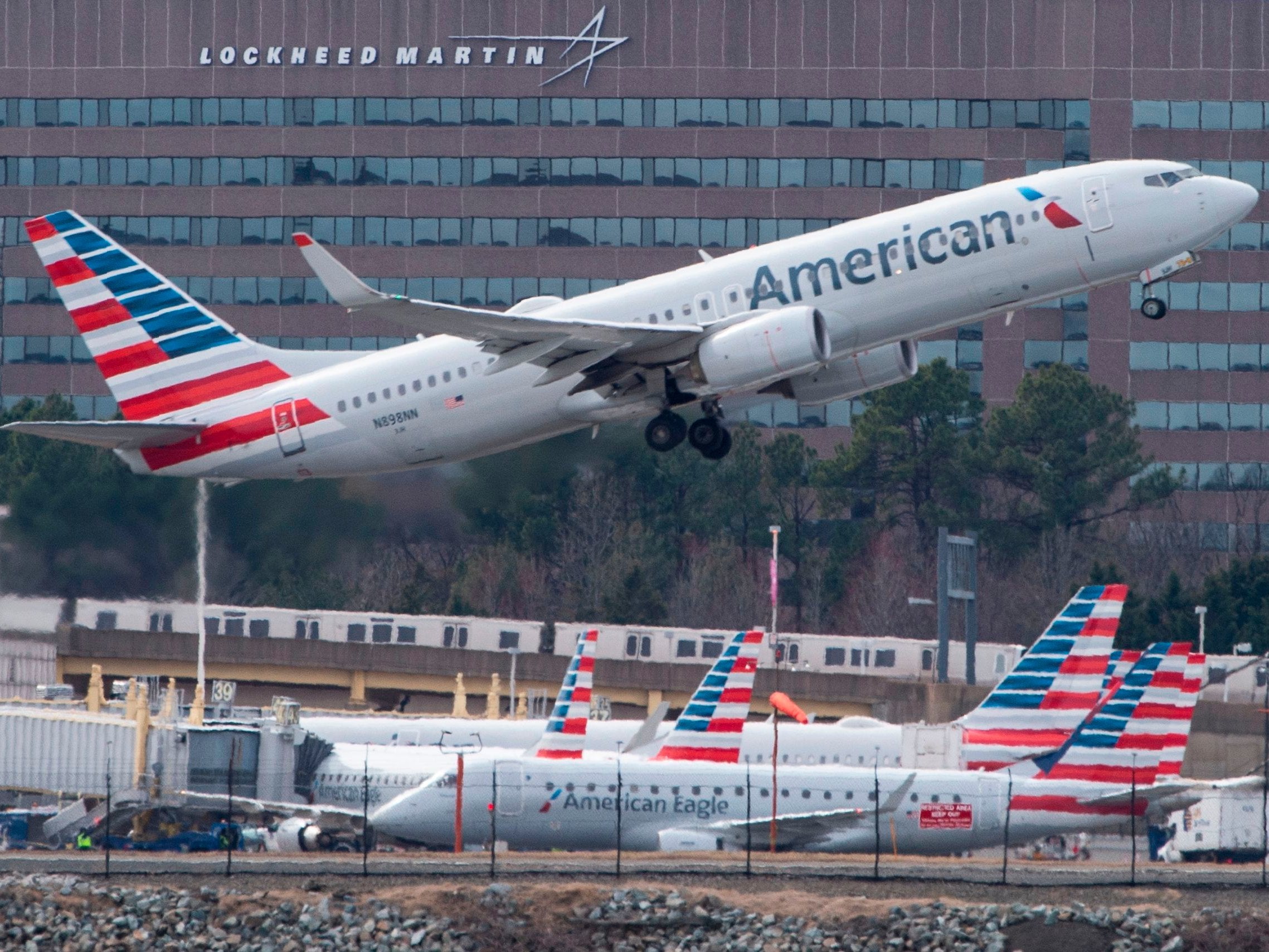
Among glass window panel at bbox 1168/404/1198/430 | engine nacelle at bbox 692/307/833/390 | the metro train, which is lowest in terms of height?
the metro train

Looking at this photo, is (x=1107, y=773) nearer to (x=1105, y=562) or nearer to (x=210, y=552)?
(x=210, y=552)

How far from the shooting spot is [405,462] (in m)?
43.8

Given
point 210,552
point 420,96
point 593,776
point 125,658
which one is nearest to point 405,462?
point 593,776

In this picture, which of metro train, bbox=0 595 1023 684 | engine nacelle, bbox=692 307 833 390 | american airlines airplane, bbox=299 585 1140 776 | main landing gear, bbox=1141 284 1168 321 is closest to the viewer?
engine nacelle, bbox=692 307 833 390

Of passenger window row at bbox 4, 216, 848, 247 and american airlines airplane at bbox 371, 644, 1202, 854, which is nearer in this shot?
american airlines airplane at bbox 371, 644, 1202, 854

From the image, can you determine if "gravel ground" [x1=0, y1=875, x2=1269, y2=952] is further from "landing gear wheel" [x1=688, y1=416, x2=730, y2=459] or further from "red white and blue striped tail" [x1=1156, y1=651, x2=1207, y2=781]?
"landing gear wheel" [x1=688, y1=416, x2=730, y2=459]

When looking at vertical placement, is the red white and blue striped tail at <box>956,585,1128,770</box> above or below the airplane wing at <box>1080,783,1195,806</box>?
above

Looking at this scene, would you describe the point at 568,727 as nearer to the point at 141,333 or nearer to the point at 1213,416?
the point at 141,333

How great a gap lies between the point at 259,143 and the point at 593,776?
87062 mm

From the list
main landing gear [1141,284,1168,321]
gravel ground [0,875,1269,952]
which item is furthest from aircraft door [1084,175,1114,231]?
gravel ground [0,875,1269,952]

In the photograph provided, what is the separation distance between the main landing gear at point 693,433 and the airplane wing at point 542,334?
134 cm

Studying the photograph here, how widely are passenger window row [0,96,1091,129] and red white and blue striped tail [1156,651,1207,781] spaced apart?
77.3 metres

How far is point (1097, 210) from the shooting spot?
132 feet

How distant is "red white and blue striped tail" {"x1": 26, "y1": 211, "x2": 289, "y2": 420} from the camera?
46344 mm
